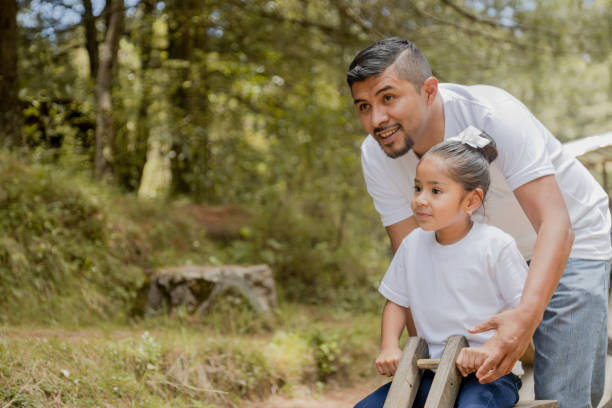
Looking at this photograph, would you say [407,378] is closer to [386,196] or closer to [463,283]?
[463,283]

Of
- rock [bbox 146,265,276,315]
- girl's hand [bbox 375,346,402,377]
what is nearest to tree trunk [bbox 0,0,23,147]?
rock [bbox 146,265,276,315]

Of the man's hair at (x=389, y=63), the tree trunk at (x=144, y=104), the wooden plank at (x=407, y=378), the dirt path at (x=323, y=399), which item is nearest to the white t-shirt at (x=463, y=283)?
the wooden plank at (x=407, y=378)

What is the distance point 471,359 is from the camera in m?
1.80

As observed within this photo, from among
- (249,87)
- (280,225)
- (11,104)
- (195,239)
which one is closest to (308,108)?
(249,87)

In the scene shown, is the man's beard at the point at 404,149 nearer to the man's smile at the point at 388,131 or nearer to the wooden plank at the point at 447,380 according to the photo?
the man's smile at the point at 388,131

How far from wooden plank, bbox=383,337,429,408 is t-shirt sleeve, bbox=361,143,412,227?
0.68m

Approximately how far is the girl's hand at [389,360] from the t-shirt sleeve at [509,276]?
391mm

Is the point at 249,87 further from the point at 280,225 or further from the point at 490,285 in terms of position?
the point at 490,285

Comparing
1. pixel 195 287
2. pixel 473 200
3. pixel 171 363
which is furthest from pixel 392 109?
pixel 195 287

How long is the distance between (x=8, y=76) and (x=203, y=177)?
2.66 m

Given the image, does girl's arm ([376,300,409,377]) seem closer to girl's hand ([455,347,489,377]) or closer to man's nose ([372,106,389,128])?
girl's hand ([455,347,489,377])

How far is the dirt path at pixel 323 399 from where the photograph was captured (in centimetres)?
392

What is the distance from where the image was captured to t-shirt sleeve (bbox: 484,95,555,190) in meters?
2.09

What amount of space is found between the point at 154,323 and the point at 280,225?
8.42 ft
